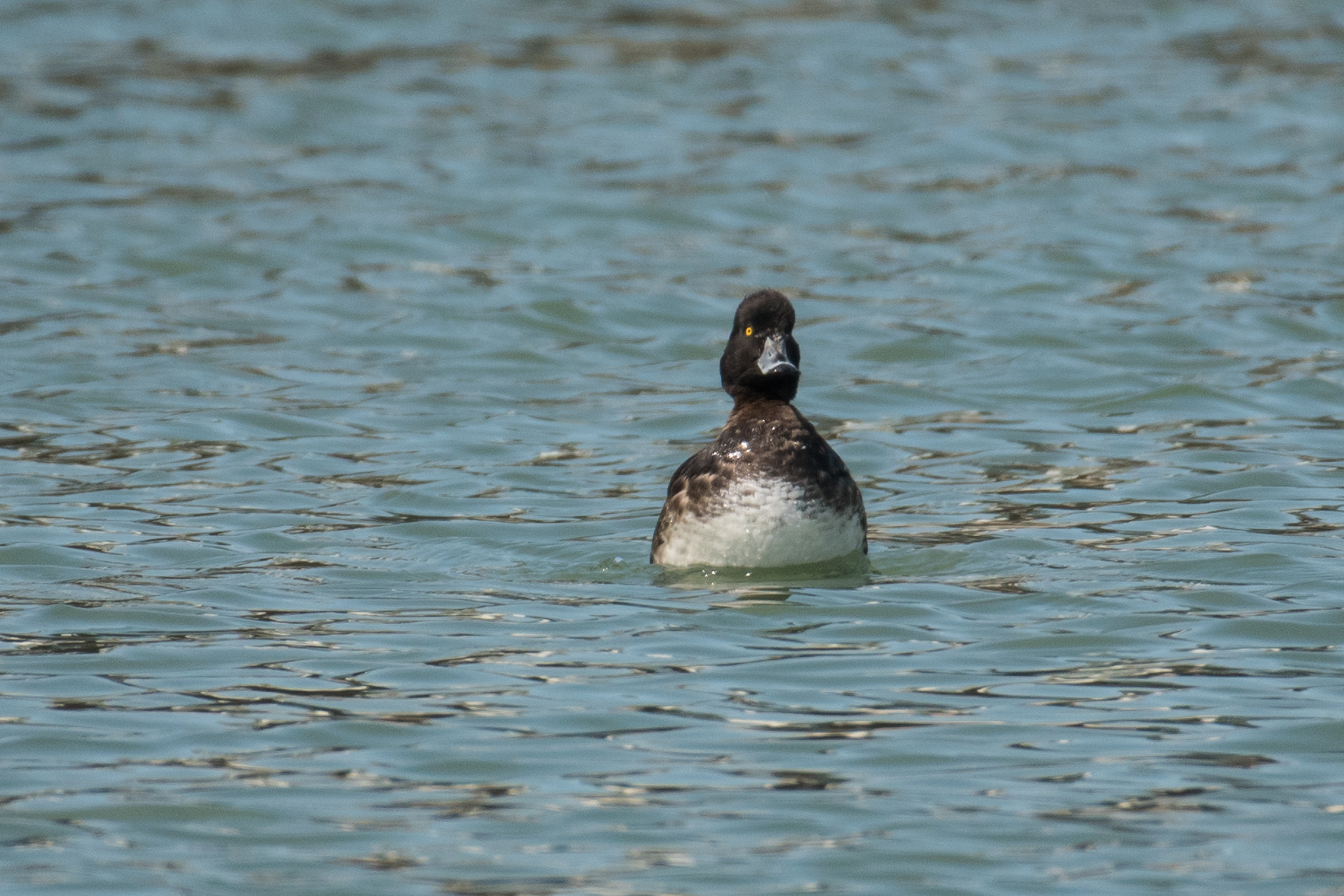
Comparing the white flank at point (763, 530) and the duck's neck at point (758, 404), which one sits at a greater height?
the duck's neck at point (758, 404)

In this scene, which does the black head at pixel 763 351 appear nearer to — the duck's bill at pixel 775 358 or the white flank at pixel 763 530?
the duck's bill at pixel 775 358

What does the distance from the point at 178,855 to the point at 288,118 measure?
57.5 ft

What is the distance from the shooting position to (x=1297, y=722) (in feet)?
25.7

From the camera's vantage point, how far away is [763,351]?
33.7 ft

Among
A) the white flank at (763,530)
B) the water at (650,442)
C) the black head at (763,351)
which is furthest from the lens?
the black head at (763,351)

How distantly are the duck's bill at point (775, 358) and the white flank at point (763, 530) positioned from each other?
658 mm

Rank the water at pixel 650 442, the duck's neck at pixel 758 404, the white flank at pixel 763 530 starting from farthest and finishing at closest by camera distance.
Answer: the duck's neck at pixel 758 404 → the white flank at pixel 763 530 → the water at pixel 650 442

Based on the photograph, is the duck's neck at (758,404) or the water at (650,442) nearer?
the water at (650,442)

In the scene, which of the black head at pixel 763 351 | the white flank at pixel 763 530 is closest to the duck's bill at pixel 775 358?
the black head at pixel 763 351

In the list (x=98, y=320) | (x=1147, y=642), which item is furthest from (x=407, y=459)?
(x=1147, y=642)

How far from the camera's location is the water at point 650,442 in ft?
23.1

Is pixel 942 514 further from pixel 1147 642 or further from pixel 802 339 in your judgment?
pixel 802 339

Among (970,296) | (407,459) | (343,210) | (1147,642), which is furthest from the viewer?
(343,210)

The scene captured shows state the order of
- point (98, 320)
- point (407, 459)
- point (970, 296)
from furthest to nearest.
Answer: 1. point (970, 296)
2. point (98, 320)
3. point (407, 459)
